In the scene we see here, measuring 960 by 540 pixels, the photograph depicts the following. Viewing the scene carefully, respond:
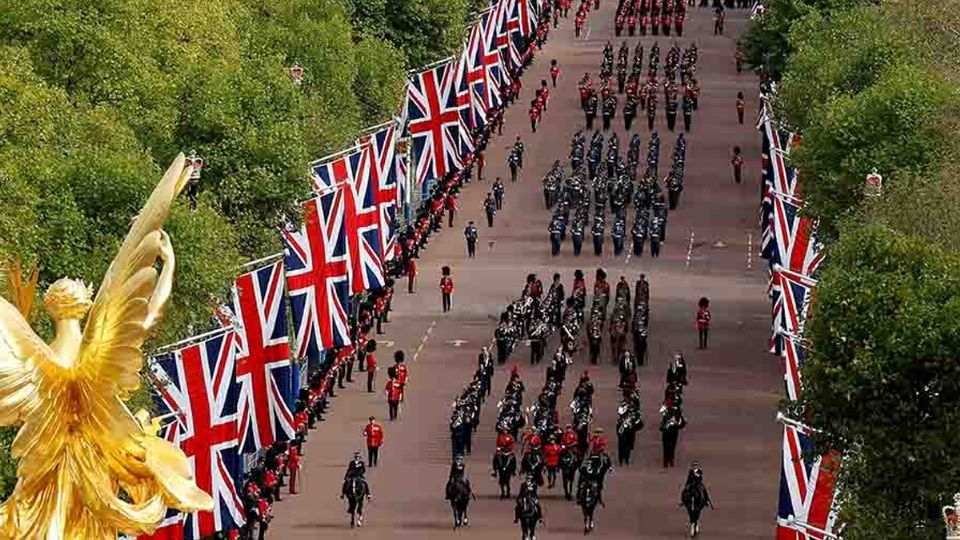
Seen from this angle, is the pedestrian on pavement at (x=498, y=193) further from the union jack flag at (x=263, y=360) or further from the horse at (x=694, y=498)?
the horse at (x=694, y=498)

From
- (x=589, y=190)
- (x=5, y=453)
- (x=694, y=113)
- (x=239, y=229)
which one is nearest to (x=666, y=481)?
(x=239, y=229)

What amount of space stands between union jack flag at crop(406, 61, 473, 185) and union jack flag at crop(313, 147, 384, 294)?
19848mm

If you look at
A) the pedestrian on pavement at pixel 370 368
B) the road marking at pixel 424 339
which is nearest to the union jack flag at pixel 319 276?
the pedestrian on pavement at pixel 370 368

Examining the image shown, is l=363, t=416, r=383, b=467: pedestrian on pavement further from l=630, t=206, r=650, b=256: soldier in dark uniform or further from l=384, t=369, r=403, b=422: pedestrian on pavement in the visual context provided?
l=630, t=206, r=650, b=256: soldier in dark uniform

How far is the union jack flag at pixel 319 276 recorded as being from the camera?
8119cm

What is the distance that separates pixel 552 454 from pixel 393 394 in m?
8.56

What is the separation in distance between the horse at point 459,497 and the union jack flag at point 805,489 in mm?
14317

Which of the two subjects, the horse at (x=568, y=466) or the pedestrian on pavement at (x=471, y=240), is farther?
the pedestrian on pavement at (x=471, y=240)

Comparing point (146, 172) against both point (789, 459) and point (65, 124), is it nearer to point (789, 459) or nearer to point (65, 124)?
point (65, 124)

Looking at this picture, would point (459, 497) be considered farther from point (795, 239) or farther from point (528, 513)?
point (795, 239)

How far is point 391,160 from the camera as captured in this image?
316 ft

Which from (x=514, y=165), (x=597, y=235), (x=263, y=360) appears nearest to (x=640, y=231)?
(x=597, y=235)

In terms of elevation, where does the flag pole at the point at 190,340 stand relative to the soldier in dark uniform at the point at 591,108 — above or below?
above

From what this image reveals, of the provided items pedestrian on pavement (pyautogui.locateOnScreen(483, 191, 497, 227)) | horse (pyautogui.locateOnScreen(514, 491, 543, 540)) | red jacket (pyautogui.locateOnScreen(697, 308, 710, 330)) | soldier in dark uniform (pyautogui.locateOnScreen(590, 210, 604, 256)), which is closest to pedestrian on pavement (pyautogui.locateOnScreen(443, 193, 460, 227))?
pedestrian on pavement (pyautogui.locateOnScreen(483, 191, 497, 227))
